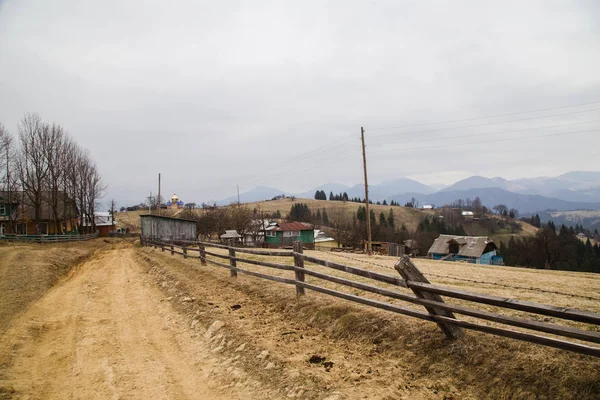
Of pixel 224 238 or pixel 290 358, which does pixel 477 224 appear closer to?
pixel 224 238

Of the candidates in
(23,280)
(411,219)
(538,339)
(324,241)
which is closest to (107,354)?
(538,339)

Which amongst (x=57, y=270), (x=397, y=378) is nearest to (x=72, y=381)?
(x=397, y=378)

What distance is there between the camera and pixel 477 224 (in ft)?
500

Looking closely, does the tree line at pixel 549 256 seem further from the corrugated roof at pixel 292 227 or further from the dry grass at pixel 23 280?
the dry grass at pixel 23 280

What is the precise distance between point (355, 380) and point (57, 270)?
19548 mm

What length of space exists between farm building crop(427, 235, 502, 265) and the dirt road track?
5930 centimetres

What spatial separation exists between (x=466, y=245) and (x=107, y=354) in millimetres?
63920

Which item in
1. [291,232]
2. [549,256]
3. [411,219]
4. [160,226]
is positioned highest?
[160,226]

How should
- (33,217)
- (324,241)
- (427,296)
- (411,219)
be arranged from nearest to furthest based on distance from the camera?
(427,296), (33,217), (324,241), (411,219)

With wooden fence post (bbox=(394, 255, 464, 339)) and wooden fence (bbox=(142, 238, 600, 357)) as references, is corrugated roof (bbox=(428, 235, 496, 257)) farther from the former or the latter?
wooden fence post (bbox=(394, 255, 464, 339))

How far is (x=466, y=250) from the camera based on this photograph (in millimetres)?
60188

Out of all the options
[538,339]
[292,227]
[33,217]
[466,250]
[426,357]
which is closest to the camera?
[538,339]

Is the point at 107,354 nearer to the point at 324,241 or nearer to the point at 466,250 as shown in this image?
the point at 466,250

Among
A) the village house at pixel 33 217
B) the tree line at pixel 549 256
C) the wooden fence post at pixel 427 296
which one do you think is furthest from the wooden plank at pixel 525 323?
the tree line at pixel 549 256
